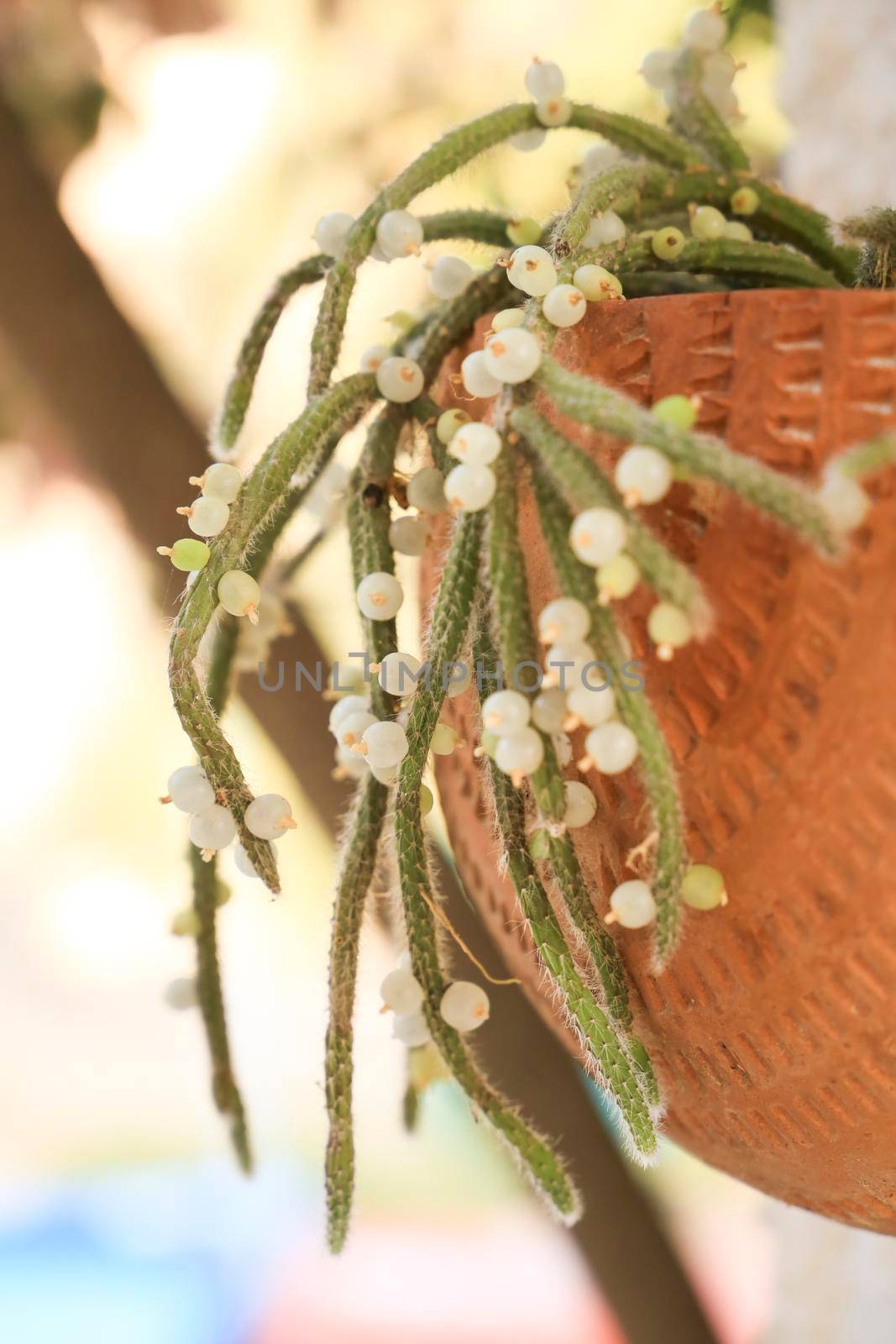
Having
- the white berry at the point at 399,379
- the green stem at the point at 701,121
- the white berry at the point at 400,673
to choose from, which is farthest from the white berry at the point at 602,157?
the white berry at the point at 400,673

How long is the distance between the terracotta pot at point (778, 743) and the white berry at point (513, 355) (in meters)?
0.04

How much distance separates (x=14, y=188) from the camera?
0.69m

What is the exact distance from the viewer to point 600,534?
281mm

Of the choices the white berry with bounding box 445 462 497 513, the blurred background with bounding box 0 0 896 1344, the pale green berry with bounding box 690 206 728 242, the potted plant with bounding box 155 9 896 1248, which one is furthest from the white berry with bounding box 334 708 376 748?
the blurred background with bounding box 0 0 896 1344

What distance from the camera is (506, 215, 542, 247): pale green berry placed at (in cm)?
45

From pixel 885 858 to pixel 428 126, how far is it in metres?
0.74

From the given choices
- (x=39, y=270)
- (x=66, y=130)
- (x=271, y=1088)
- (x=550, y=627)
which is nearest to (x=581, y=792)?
(x=550, y=627)

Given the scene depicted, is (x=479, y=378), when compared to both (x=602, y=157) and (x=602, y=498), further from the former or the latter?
(x=602, y=157)

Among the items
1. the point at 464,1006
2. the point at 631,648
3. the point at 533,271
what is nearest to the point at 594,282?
the point at 533,271

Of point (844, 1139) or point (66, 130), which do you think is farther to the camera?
point (66, 130)

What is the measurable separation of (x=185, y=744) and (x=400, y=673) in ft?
1.96

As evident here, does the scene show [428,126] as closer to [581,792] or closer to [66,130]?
[66,130]

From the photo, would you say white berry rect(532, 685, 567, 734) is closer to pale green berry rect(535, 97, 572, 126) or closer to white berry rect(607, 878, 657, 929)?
white berry rect(607, 878, 657, 929)

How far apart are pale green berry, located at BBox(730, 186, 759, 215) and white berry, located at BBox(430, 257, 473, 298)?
0.36 ft
